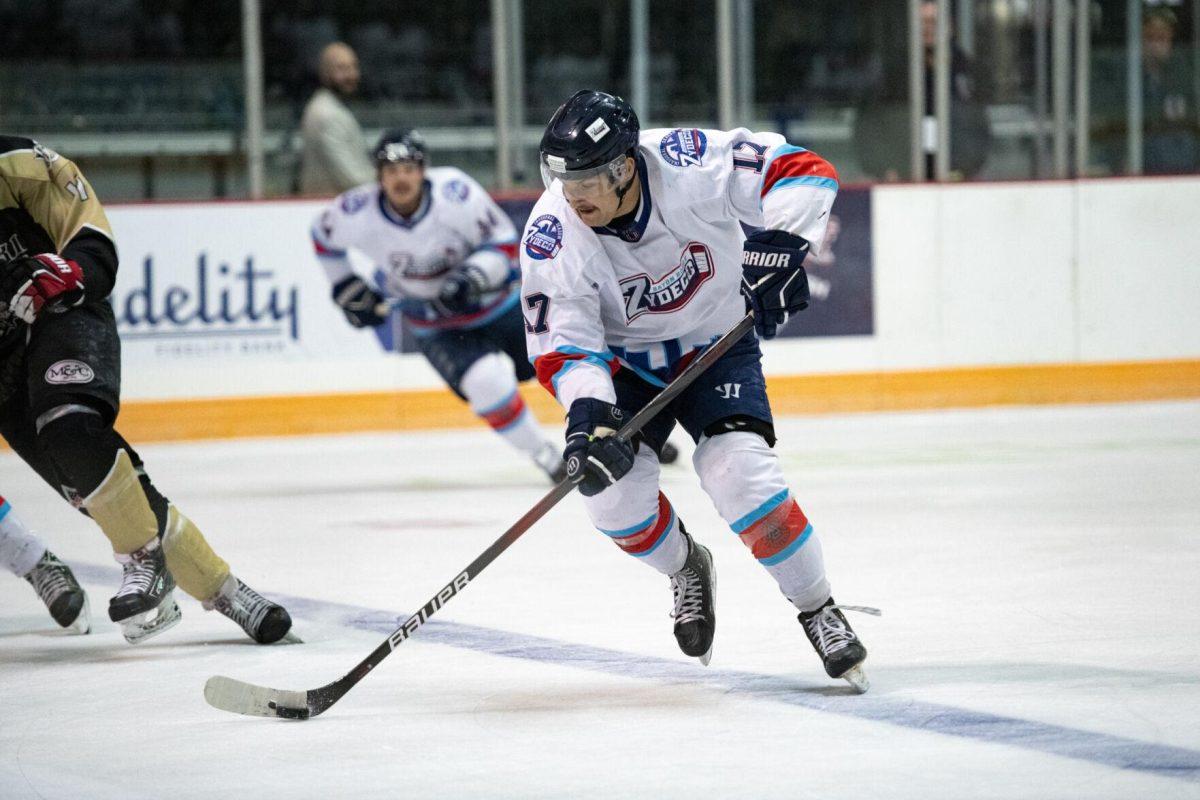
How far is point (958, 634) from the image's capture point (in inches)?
141

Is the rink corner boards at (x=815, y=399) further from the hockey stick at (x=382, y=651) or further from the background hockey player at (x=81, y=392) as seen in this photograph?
the hockey stick at (x=382, y=651)

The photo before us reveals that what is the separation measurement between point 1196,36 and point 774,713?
621 cm

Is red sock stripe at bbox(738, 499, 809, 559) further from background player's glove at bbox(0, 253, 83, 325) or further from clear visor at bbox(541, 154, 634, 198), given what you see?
background player's glove at bbox(0, 253, 83, 325)

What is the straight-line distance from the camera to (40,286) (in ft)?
11.2

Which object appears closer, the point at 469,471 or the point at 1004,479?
the point at 1004,479

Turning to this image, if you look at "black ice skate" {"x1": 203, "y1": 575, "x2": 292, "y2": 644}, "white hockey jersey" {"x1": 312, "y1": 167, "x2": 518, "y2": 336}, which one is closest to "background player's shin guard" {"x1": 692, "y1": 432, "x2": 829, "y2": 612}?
"black ice skate" {"x1": 203, "y1": 575, "x2": 292, "y2": 644}

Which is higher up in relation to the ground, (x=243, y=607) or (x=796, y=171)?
(x=796, y=171)

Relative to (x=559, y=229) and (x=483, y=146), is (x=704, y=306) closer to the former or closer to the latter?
(x=559, y=229)

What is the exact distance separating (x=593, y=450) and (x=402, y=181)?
10.7 ft

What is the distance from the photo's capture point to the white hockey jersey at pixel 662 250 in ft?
10.3

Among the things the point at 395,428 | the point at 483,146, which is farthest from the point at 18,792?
the point at 483,146

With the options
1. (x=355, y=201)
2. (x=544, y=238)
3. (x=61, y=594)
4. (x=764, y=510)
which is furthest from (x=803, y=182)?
(x=355, y=201)

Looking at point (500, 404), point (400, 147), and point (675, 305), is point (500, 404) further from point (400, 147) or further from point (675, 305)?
point (675, 305)

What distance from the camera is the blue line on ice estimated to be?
2.62 metres
